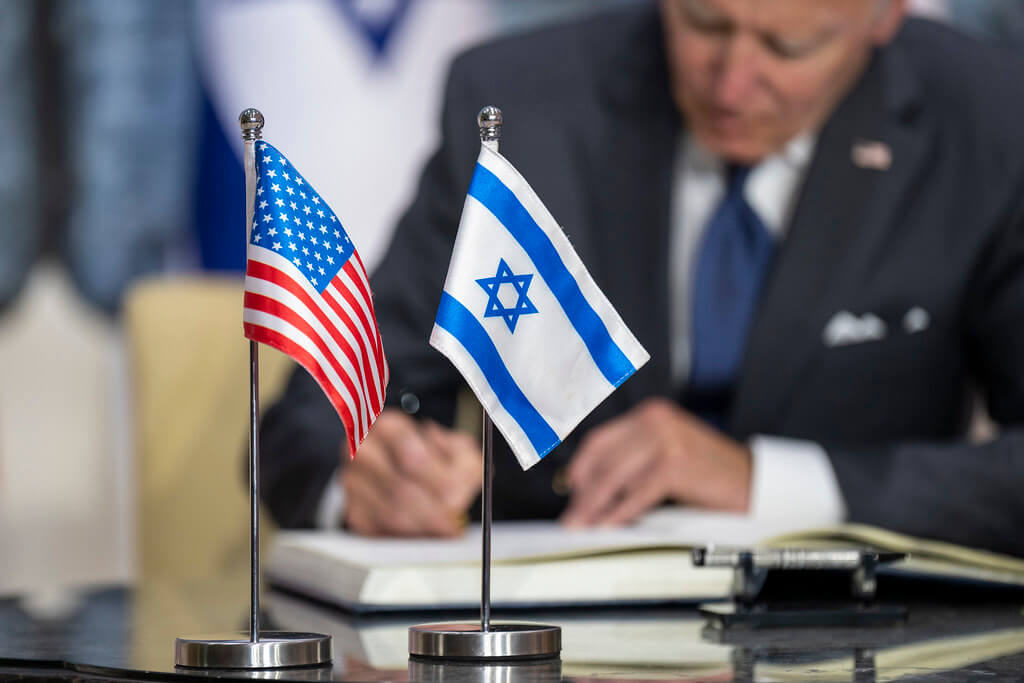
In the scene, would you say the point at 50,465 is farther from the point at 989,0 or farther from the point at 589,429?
the point at 989,0

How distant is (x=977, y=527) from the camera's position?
1312 millimetres

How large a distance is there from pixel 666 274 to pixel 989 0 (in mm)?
1255

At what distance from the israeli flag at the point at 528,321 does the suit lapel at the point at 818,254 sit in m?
0.94

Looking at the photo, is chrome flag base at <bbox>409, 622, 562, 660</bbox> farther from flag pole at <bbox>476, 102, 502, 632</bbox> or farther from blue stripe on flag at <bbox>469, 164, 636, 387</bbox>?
blue stripe on flag at <bbox>469, 164, 636, 387</bbox>

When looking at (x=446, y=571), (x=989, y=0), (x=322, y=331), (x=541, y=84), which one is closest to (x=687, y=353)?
(x=541, y=84)

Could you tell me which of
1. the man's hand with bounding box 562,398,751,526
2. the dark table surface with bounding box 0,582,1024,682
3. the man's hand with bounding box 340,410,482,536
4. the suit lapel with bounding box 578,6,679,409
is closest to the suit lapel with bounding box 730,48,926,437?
the suit lapel with bounding box 578,6,679,409

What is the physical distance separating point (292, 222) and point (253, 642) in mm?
203

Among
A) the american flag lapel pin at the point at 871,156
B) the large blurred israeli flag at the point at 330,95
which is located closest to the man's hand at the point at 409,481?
the american flag lapel pin at the point at 871,156

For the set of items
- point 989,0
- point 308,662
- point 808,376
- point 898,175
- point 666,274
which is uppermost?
point 989,0

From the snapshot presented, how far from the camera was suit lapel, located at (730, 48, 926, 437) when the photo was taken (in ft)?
5.26

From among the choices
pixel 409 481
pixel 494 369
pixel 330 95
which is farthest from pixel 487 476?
pixel 330 95

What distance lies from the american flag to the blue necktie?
980 millimetres

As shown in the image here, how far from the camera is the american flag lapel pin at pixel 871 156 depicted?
5.46 feet

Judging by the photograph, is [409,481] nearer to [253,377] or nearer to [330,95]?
[253,377]
